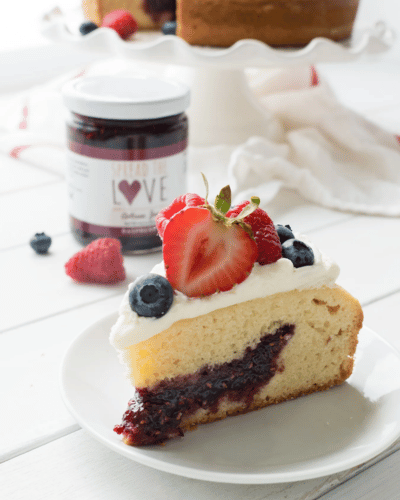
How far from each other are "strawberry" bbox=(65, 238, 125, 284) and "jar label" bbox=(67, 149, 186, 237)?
0.09 m

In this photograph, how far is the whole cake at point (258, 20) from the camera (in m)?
1.63

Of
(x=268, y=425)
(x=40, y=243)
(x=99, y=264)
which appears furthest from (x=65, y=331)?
(x=268, y=425)

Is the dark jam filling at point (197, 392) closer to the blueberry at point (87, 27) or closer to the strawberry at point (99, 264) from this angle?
the strawberry at point (99, 264)

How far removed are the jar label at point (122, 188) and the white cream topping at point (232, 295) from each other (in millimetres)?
504

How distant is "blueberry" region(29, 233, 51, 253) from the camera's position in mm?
1437

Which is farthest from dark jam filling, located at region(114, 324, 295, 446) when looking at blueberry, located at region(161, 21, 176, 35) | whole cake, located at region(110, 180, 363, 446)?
blueberry, located at region(161, 21, 176, 35)

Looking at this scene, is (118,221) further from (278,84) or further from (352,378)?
(278,84)

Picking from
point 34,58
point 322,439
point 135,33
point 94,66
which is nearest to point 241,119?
point 135,33

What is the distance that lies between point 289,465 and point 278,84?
1708 millimetres

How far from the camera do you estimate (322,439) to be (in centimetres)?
82

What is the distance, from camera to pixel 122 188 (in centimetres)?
137

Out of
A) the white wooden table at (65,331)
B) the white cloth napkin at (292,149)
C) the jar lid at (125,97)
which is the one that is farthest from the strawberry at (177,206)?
the white cloth napkin at (292,149)

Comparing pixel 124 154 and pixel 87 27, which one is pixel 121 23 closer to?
pixel 87 27

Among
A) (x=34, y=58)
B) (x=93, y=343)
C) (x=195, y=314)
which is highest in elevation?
(x=195, y=314)
